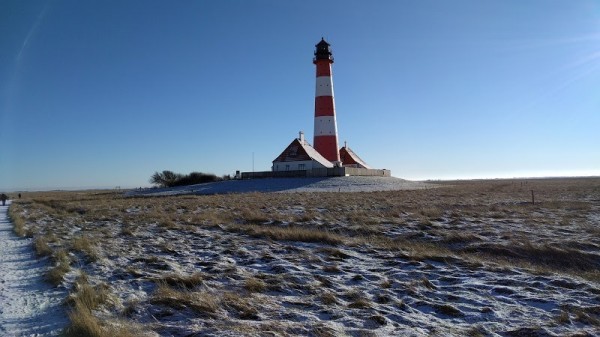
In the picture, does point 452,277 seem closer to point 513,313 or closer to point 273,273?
point 513,313

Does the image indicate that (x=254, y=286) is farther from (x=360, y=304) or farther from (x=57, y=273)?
(x=57, y=273)

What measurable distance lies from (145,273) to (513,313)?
283 inches

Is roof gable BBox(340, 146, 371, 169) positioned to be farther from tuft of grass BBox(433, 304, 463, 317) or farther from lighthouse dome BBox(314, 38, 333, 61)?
tuft of grass BBox(433, 304, 463, 317)

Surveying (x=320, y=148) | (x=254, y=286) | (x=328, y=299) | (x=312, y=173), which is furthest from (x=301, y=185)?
(x=328, y=299)

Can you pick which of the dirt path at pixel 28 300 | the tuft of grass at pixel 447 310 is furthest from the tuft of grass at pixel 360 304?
the dirt path at pixel 28 300

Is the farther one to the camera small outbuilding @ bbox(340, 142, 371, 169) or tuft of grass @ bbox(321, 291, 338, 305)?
small outbuilding @ bbox(340, 142, 371, 169)

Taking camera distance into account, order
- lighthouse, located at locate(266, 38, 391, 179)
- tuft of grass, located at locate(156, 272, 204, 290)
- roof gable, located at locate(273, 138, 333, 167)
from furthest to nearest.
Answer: roof gable, located at locate(273, 138, 333, 167), lighthouse, located at locate(266, 38, 391, 179), tuft of grass, located at locate(156, 272, 204, 290)

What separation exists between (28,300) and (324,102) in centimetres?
4927

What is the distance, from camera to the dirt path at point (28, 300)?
6242mm

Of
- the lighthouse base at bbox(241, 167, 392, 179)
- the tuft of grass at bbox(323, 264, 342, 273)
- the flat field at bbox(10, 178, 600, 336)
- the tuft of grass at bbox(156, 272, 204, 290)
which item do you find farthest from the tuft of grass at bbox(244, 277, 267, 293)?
the lighthouse base at bbox(241, 167, 392, 179)

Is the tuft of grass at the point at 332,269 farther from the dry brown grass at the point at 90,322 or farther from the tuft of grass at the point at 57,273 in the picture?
the tuft of grass at the point at 57,273

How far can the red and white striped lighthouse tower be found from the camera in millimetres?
55250

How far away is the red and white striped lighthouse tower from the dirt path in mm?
45423

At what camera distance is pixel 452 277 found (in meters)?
9.20
